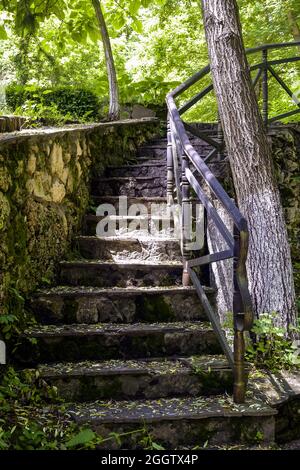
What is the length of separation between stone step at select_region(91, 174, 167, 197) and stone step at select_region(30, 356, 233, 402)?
244 centimetres

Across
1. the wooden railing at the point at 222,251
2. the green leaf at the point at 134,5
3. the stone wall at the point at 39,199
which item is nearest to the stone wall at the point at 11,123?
the stone wall at the point at 39,199

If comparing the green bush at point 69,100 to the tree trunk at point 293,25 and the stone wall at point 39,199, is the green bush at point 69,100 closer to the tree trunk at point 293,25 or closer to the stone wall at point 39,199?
the stone wall at point 39,199

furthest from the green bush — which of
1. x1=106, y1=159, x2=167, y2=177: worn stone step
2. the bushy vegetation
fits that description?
x1=106, y1=159, x2=167, y2=177: worn stone step

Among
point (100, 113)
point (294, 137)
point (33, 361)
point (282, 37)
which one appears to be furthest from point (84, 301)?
point (282, 37)

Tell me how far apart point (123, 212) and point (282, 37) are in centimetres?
691

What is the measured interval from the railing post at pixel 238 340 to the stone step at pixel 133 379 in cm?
18

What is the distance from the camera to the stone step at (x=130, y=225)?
4.51 meters

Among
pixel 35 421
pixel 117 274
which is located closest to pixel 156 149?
pixel 117 274

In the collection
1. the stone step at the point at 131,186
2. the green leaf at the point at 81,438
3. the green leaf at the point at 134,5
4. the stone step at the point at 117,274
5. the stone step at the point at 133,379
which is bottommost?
the green leaf at the point at 81,438

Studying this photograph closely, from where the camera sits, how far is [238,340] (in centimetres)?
291

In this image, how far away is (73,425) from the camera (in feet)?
8.85

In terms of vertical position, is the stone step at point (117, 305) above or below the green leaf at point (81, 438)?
above

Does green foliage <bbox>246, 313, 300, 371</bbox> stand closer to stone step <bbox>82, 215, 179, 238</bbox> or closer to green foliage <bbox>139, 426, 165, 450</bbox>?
green foliage <bbox>139, 426, 165, 450</bbox>

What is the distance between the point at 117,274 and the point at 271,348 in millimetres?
1239
